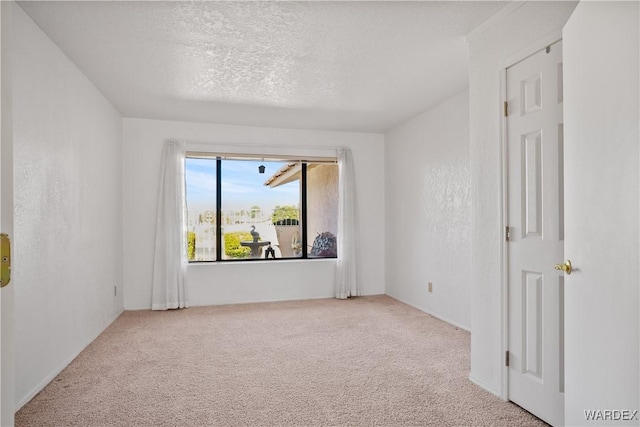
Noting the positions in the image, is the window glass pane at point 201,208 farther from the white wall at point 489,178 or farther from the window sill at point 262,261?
the white wall at point 489,178

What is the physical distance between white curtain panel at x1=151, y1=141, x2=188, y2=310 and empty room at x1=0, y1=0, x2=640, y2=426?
0.03 metres

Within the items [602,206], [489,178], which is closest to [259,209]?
[489,178]

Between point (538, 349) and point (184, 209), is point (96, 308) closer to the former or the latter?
point (184, 209)

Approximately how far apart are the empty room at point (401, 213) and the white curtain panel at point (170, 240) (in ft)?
0.09

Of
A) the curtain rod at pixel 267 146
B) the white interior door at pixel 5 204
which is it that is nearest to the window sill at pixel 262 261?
the curtain rod at pixel 267 146

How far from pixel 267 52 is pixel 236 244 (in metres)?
3.13

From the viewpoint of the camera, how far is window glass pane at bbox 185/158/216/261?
533 centimetres

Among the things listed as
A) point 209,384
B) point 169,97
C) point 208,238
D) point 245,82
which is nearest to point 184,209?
point 208,238

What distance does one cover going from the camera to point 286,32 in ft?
8.82

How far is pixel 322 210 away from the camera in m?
5.90

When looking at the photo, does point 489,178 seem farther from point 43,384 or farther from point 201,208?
point 201,208

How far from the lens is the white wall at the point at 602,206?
4.18 ft

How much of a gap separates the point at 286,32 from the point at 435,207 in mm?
2739

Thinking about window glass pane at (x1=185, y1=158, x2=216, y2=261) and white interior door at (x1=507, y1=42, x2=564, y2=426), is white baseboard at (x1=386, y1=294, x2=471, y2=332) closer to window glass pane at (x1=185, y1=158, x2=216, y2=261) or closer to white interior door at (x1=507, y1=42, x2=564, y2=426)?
white interior door at (x1=507, y1=42, x2=564, y2=426)
